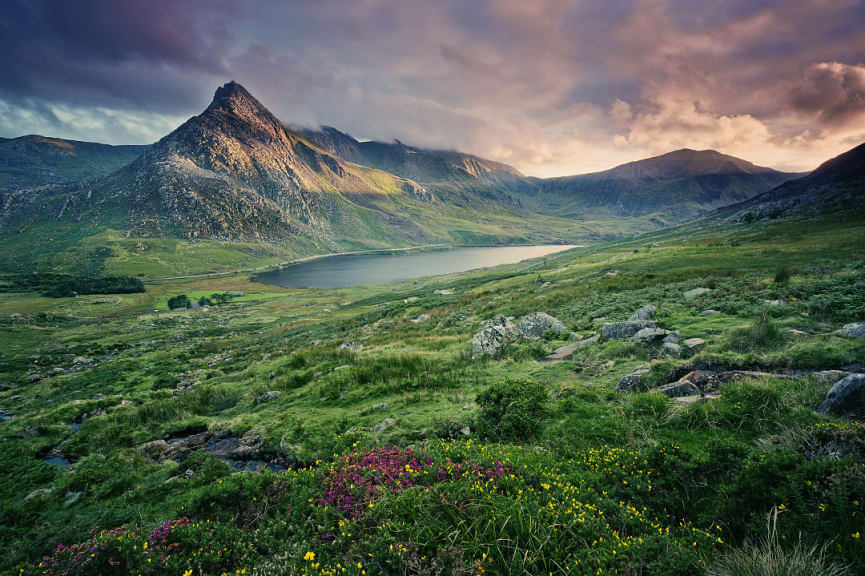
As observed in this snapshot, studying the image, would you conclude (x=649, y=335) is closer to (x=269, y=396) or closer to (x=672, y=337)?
(x=672, y=337)

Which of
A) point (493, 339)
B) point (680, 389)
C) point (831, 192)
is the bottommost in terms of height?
point (493, 339)

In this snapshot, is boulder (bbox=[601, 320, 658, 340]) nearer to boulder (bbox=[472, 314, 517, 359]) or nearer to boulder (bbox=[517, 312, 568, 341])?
boulder (bbox=[517, 312, 568, 341])

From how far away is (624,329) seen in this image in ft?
47.8

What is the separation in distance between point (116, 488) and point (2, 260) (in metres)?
256

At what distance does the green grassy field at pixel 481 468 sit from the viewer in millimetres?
4352

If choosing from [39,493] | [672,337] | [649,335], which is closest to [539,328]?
[649,335]

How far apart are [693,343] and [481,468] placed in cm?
1011

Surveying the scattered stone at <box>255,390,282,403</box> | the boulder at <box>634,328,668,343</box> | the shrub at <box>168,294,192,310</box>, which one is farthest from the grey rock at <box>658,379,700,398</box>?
the shrub at <box>168,294,192,310</box>

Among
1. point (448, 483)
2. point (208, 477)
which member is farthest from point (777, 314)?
point (208, 477)

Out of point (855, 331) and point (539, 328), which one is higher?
point (855, 331)

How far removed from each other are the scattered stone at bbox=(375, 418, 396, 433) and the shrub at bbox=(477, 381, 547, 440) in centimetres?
278

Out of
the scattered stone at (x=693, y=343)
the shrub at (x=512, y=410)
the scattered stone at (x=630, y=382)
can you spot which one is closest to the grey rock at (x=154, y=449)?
the shrub at (x=512, y=410)

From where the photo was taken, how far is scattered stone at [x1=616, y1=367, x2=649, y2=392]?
30.9ft

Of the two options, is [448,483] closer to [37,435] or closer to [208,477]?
[208,477]
